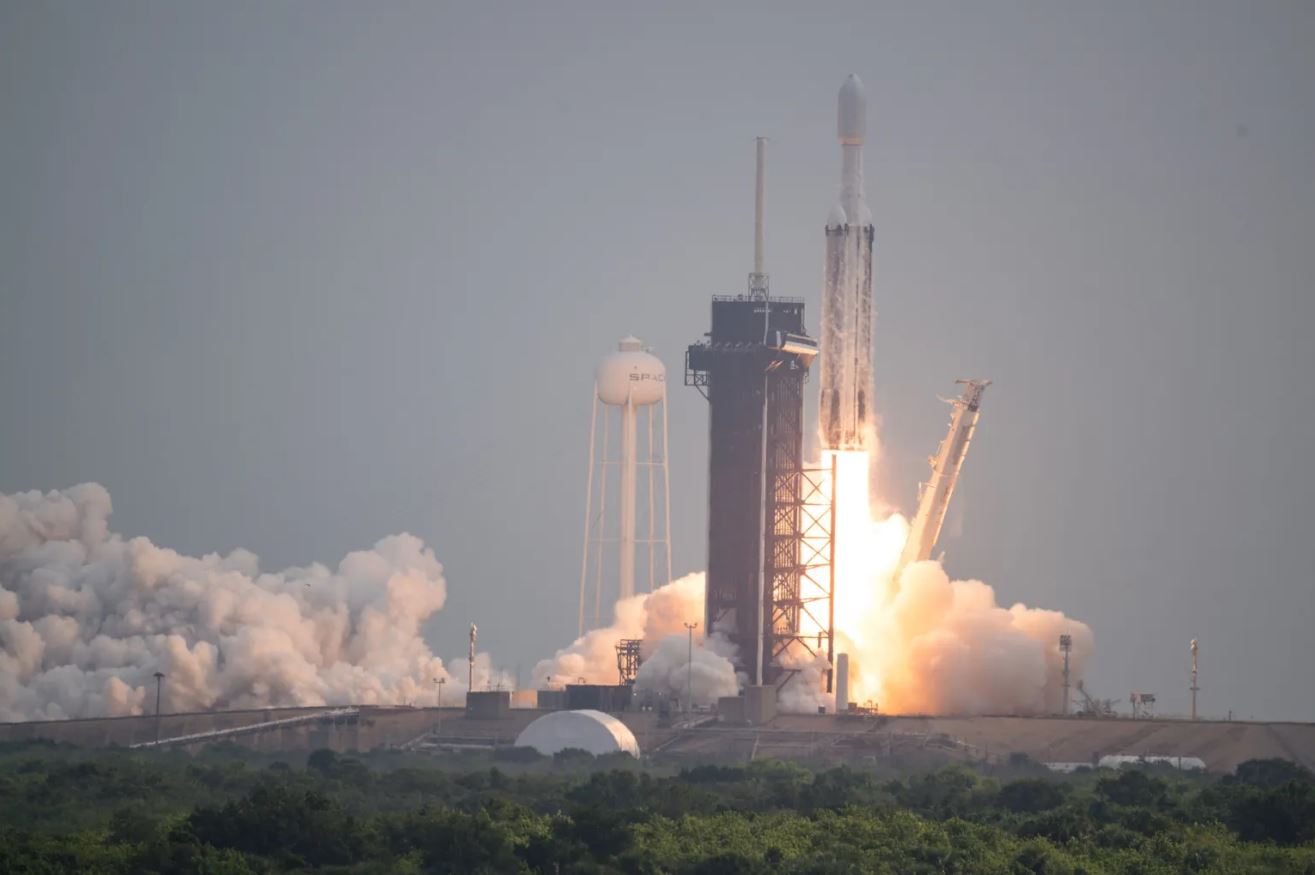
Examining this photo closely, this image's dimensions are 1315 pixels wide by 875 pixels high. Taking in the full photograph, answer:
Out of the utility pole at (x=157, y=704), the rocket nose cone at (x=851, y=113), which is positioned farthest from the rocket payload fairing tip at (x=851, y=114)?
the utility pole at (x=157, y=704)

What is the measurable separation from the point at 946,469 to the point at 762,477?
27.1ft

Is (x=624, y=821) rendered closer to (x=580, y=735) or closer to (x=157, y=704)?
(x=580, y=735)

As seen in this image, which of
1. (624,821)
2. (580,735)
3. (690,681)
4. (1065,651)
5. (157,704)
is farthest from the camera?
(1065,651)

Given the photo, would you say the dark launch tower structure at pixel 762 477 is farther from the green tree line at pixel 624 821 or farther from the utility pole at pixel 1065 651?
the green tree line at pixel 624 821

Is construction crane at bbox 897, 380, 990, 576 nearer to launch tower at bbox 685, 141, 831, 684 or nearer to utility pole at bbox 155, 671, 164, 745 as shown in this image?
launch tower at bbox 685, 141, 831, 684

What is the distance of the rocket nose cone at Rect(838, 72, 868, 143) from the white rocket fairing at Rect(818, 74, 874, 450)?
53cm

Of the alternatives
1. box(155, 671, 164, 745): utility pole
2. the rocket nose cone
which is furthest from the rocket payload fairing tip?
box(155, 671, 164, 745): utility pole

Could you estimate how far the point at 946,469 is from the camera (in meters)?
132

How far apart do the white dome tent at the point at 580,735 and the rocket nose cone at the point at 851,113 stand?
27.8 meters

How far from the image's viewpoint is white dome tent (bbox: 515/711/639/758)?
122m

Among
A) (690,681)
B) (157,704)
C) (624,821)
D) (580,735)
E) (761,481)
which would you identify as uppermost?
(761,481)

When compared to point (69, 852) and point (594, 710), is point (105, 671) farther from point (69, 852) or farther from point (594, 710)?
point (69, 852)

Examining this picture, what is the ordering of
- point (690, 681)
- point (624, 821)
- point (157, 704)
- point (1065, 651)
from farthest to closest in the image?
point (1065, 651) < point (690, 681) < point (157, 704) < point (624, 821)

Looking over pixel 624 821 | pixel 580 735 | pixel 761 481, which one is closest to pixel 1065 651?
pixel 761 481
